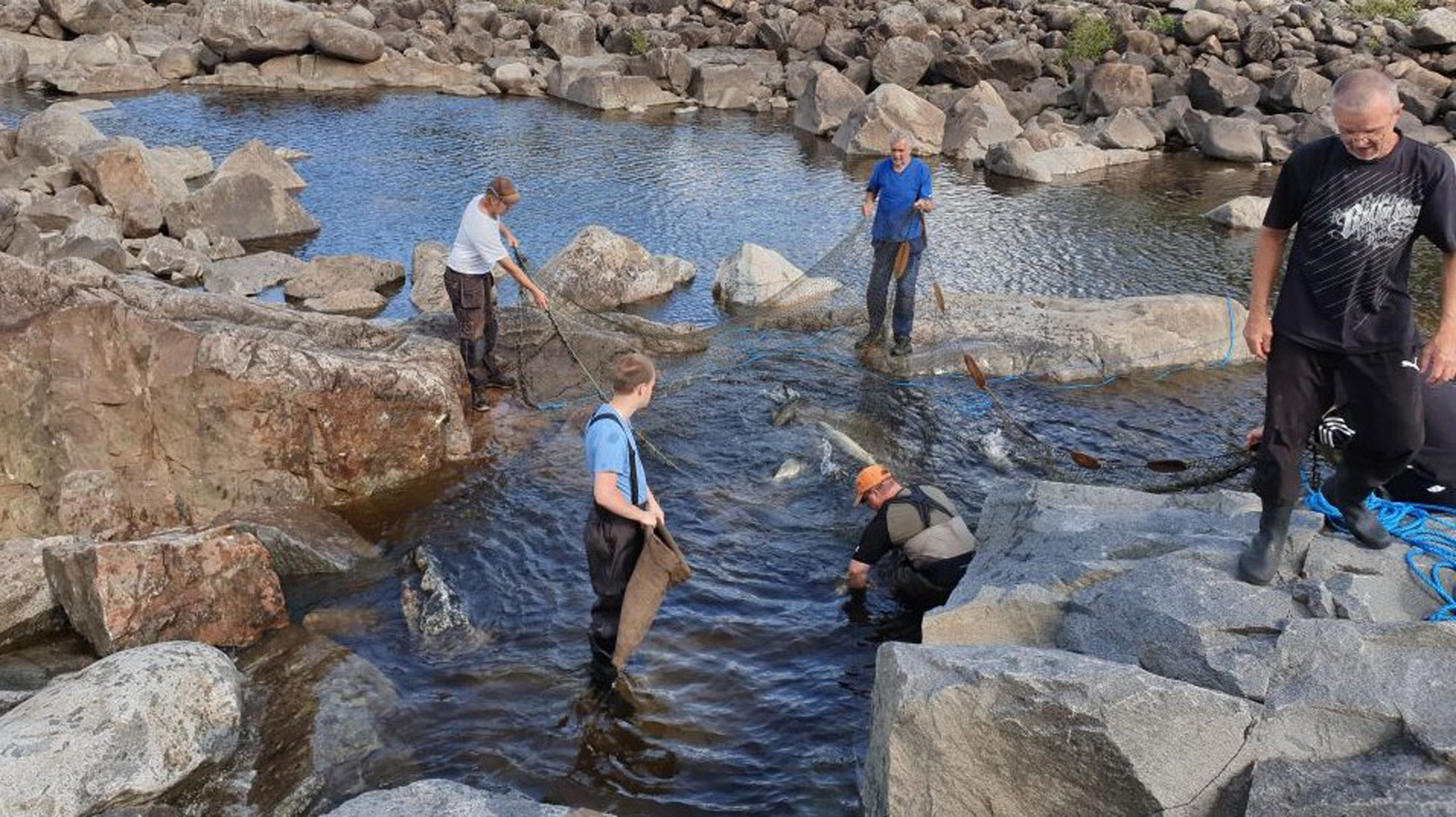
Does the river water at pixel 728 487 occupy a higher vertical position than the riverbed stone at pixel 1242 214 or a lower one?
lower

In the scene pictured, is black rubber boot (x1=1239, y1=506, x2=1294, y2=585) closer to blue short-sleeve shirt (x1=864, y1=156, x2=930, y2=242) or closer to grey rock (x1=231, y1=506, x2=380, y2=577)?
grey rock (x1=231, y1=506, x2=380, y2=577)

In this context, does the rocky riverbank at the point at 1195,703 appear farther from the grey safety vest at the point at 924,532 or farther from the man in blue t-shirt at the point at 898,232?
the man in blue t-shirt at the point at 898,232

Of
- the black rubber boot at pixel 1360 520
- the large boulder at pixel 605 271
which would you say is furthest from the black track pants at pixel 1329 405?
the large boulder at pixel 605 271

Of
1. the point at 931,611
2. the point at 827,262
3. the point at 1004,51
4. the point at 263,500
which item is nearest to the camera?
the point at 931,611

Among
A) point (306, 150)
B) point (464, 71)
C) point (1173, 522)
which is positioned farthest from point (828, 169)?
point (1173, 522)

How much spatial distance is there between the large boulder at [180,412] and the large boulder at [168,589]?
1259 millimetres

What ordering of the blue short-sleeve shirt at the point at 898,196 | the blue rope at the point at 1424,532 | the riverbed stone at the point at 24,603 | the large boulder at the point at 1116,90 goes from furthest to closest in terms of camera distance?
the large boulder at the point at 1116,90 < the blue short-sleeve shirt at the point at 898,196 < the riverbed stone at the point at 24,603 < the blue rope at the point at 1424,532

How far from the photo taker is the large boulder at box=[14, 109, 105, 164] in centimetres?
2459

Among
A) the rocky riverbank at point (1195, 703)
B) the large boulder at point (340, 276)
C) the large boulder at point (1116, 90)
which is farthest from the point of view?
the large boulder at point (1116, 90)

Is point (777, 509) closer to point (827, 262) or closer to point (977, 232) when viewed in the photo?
point (827, 262)

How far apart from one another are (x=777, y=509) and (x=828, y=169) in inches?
742

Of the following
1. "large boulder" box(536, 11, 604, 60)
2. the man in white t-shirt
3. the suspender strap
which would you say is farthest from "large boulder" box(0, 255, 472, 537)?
"large boulder" box(536, 11, 604, 60)

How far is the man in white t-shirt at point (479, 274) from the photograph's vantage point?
1224 centimetres

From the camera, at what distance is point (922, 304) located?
15.7 m
